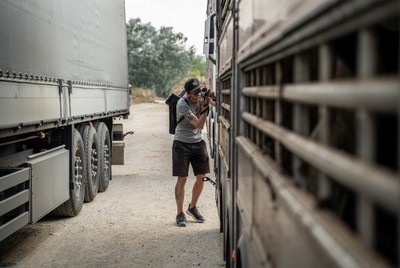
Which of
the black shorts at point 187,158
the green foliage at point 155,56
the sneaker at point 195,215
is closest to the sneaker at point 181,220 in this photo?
the sneaker at point 195,215

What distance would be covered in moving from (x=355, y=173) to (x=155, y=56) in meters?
59.8

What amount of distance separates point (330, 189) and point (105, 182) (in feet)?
29.3

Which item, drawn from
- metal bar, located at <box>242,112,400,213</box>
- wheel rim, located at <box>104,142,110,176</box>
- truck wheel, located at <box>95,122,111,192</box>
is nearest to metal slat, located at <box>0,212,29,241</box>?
truck wheel, located at <box>95,122,111,192</box>

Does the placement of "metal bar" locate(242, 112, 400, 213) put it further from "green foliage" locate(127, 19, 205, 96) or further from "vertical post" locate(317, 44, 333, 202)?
"green foliage" locate(127, 19, 205, 96)

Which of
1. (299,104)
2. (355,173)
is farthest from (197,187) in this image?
(355,173)

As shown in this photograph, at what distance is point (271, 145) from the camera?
2.22m

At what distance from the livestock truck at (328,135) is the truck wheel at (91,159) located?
658 cm

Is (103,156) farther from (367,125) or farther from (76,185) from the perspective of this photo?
(367,125)

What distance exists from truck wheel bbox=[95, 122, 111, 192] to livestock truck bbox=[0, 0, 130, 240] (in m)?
0.02

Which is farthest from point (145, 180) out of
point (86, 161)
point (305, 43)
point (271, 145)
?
point (305, 43)

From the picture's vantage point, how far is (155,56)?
60.1m

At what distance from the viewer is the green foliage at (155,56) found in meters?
60.2

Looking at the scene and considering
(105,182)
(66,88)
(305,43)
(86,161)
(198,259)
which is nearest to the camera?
(305,43)

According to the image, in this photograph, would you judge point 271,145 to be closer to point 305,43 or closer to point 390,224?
point 390,224
